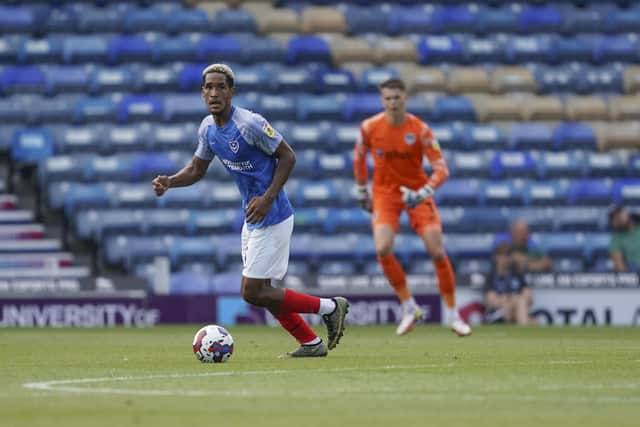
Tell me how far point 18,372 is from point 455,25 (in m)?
18.7

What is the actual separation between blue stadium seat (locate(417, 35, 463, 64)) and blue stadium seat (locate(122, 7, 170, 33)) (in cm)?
483

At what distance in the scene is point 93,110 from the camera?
2395 centimetres

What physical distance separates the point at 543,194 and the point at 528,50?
4.09 metres

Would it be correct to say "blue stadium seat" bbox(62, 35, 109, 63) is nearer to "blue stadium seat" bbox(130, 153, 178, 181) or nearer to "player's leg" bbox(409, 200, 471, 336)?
"blue stadium seat" bbox(130, 153, 178, 181)

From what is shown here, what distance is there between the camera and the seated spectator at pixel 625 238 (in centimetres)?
2216

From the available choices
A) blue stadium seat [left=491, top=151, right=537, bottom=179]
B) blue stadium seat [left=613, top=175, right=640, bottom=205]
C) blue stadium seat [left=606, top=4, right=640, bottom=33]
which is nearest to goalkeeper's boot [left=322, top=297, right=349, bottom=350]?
blue stadium seat [left=491, top=151, right=537, bottom=179]

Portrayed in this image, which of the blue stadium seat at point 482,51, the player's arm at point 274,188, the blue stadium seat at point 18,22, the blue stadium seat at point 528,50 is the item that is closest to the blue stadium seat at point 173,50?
the blue stadium seat at point 18,22

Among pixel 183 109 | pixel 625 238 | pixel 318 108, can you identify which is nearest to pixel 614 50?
pixel 625 238

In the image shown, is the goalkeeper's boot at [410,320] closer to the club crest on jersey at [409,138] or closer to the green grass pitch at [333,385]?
the green grass pitch at [333,385]

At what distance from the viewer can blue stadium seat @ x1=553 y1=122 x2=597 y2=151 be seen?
2580 cm

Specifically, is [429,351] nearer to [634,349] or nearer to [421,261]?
[634,349]

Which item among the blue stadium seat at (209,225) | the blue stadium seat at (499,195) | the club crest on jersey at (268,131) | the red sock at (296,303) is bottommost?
the blue stadium seat at (209,225)

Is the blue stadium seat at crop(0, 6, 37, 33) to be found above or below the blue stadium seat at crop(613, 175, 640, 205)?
above

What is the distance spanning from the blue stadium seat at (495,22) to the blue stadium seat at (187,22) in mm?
5337
